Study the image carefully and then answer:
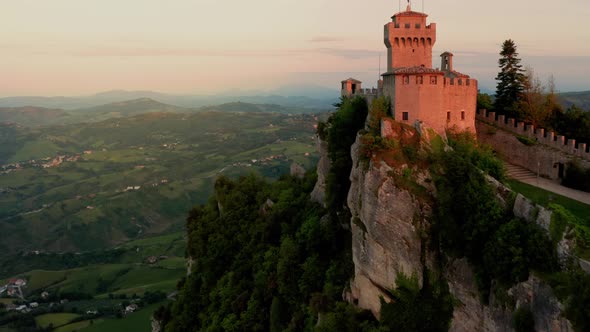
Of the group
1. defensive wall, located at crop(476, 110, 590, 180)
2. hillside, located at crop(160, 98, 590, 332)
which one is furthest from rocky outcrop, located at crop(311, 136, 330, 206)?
defensive wall, located at crop(476, 110, 590, 180)

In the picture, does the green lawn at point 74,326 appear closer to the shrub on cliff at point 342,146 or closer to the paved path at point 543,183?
the shrub on cliff at point 342,146

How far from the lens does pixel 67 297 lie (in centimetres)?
13188

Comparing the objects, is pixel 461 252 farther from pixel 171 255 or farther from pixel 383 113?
pixel 171 255

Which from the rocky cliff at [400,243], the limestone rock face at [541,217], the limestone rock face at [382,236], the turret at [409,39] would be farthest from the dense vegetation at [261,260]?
the turret at [409,39]

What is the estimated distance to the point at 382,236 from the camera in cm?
2931

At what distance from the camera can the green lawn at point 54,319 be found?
366 feet

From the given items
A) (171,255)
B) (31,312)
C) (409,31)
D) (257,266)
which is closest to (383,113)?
(409,31)

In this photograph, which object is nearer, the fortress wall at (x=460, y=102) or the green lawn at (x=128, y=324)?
the fortress wall at (x=460, y=102)

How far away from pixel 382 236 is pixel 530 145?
56.0ft

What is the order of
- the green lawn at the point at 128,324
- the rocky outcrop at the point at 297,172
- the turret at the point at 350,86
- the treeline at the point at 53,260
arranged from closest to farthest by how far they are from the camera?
1. the turret at the point at 350,86
2. the rocky outcrop at the point at 297,172
3. the green lawn at the point at 128,324
4. the treeline at the point at 53,260

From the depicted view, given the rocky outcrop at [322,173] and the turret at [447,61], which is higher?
the turret at [447,61]

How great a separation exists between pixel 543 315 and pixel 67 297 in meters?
139

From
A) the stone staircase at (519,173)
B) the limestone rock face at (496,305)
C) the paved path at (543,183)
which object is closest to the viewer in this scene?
the limestone rock face at (496,305)

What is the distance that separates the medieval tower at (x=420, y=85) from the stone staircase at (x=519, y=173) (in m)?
4.53
